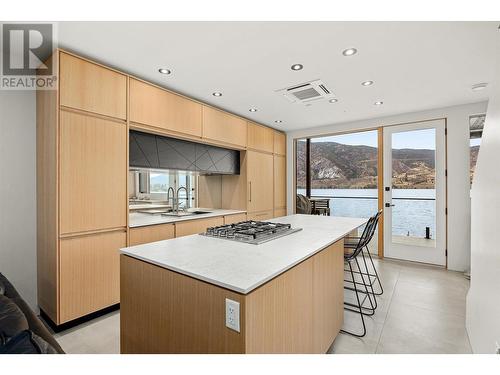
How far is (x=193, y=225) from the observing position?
3.25m

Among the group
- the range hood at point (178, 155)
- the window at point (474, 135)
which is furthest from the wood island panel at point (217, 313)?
the window at point (474, 135)

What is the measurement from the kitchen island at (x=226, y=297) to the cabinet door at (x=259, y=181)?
2643 millimetres

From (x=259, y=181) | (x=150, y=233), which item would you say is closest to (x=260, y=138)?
(x=259, y=181)

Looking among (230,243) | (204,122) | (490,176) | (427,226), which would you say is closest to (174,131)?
(204,122)

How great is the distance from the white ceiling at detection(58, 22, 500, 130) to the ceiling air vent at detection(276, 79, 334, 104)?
89 millimetres

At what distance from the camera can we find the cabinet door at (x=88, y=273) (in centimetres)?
212

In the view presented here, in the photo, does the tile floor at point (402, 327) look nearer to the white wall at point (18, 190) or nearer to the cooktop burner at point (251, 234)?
the white wall at point (18, 190)

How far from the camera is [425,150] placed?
13.1ft

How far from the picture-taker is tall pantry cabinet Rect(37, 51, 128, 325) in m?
2.10

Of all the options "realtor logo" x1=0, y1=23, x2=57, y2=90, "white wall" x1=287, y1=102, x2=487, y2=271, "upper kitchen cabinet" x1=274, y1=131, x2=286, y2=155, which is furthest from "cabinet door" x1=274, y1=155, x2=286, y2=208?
"realtor logo" x1=0, y1=23, x2=57, y2=90

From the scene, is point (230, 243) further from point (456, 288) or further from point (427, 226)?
point (427, 226)

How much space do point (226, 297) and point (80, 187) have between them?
1.90 m

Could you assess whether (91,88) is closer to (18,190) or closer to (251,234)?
(18,190)
